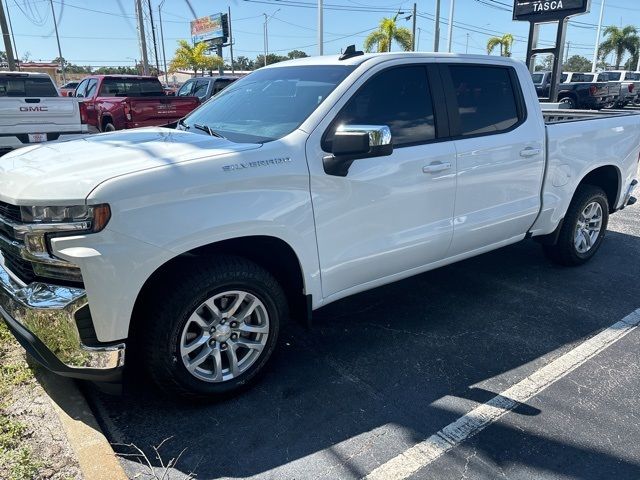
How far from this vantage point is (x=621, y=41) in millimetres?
51312

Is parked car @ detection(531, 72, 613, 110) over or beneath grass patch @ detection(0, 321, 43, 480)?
over

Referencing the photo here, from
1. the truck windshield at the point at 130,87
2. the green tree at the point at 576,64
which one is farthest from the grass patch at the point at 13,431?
the green tree at the point at 576,64

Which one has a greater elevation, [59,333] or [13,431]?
[59,333]

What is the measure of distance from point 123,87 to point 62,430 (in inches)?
469

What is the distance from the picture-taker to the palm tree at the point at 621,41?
168 ft

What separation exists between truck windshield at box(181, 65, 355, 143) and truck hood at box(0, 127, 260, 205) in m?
0.28

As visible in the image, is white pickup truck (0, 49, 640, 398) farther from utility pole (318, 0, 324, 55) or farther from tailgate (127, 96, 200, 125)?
utility pole (318, 0, 324, 55)

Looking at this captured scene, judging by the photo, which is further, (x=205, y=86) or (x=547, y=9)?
(x=205, y=86)

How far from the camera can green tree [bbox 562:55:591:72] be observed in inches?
3337

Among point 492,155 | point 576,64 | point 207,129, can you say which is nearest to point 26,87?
point 207,129

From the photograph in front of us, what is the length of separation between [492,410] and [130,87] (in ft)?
41.8

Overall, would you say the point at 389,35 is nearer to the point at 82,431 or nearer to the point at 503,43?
the point at 503,43

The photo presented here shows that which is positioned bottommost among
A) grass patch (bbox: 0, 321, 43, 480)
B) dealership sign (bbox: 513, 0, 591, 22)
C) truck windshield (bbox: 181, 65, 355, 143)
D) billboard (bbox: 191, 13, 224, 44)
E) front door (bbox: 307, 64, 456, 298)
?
grass patch (bbox: 0, 321, 43, 480)

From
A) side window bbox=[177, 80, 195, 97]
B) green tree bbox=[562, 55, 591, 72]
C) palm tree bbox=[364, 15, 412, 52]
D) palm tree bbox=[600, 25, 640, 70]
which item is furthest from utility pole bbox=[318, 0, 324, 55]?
green tree bbox=[562, 55, 591, 72]
